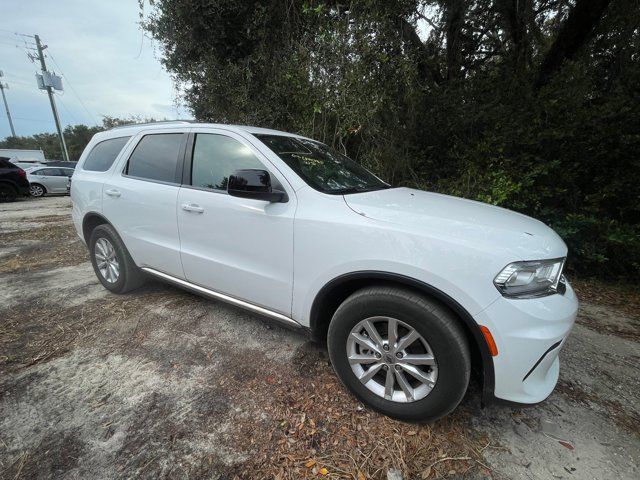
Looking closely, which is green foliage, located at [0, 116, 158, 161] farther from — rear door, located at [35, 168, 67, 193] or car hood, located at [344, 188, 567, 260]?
car hood, located at [344, 188, 567, 260]

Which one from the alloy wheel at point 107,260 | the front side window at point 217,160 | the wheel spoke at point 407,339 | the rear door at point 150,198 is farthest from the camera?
the alloy wheel at point 107,260

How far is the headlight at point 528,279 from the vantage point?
1.47 m

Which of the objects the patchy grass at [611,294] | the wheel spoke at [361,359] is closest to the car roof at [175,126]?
the wheel spoke at [361,359]

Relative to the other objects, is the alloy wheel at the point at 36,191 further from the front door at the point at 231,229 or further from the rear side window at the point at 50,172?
the front door at the point at 231,229

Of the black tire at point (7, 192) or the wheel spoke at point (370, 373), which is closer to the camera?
the wheel spoke at point (370, 373)

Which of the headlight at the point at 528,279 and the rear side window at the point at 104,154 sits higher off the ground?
the rear side window at the point at 104,154

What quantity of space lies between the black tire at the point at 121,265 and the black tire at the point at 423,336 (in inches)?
98.3

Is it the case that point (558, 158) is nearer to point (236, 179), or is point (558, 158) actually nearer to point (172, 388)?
point (236, 179)

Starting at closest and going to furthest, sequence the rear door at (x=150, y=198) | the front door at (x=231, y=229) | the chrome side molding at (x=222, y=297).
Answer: the front door at (x=231, y=229) → the chrome side molding at (x=222, y=297) → the rear door at (x=150, y=198)

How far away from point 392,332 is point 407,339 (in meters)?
0.09

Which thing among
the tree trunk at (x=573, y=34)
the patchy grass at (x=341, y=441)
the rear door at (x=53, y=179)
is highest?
the tree trunk at (x=573, y=34)

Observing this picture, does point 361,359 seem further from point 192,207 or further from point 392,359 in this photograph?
point 192,207

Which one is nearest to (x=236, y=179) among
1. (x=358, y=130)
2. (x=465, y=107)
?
(x=358, y=130)

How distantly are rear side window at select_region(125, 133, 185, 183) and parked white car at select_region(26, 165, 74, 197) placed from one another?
14.5 m
